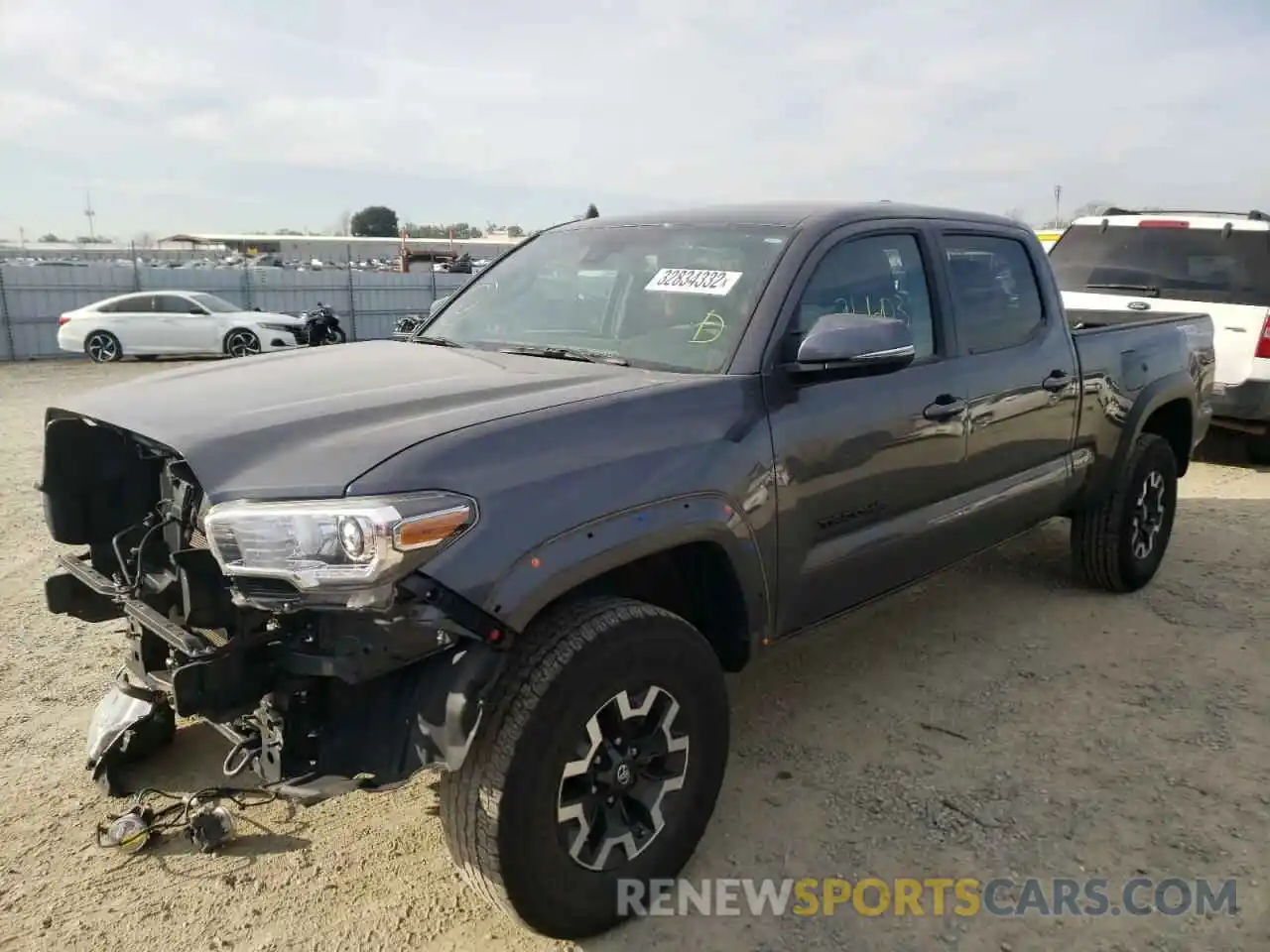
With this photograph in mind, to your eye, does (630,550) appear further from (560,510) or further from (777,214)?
(777,214)

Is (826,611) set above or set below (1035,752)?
above

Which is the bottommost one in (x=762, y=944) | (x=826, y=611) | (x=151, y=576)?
(x=762, y=944)

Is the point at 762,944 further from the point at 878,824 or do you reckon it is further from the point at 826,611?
the point at 826,611

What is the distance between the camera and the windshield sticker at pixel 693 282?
10.4 ft

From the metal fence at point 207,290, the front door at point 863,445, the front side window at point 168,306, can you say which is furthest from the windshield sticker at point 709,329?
the front side window at point 168,306

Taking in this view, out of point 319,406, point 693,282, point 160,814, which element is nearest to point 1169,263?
point 693,282

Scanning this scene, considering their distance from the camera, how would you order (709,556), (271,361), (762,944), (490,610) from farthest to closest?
(271,361) < (709,556) < (762,944) < (490,610)

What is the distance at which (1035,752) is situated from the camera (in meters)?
3.51

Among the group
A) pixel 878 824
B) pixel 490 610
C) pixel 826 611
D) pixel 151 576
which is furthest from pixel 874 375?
pixel 151 576

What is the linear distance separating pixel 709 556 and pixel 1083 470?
2622 mm

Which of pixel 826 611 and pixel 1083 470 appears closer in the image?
pixel 826 611

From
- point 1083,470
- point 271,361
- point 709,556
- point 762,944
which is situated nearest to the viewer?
point 762,944

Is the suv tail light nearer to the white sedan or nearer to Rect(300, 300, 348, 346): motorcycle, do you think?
the white sedan

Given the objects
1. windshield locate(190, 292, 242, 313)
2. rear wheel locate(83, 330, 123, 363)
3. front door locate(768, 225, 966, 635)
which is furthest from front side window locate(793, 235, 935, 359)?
rear wheel locate(83, 330, 123, 363)
